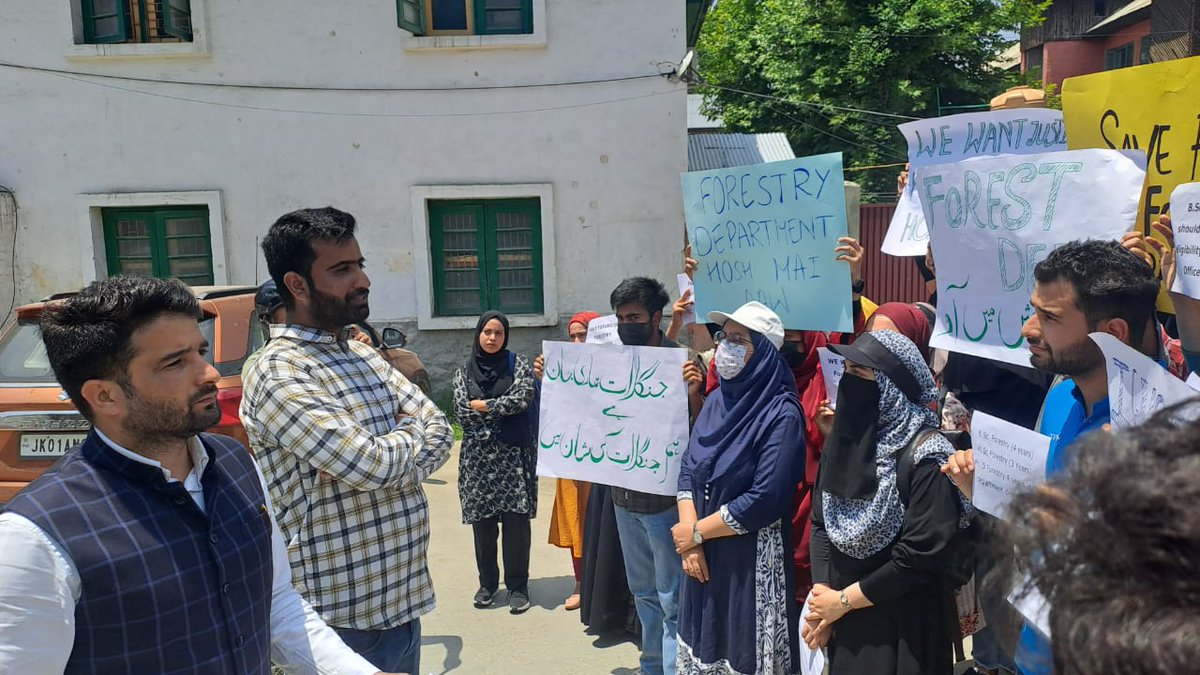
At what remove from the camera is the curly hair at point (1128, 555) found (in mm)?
659

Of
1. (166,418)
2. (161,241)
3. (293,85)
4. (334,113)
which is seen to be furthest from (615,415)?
(161,241)

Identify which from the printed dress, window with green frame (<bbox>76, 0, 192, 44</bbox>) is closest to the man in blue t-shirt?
the printed dress

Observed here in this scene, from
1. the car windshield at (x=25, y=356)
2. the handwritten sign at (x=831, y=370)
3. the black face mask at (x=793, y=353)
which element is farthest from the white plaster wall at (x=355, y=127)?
the handwritten sign at (x=831, y=370)

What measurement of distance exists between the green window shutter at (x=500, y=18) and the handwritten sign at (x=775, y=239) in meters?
7.19

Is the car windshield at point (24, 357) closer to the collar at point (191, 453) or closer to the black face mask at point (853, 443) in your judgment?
the collar at point (191, 453)

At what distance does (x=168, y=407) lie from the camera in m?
1.73

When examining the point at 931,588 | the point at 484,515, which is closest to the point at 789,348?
the point at 931,588

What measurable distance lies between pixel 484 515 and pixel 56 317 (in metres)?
3.58

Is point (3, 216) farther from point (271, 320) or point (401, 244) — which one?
point (271, 320)

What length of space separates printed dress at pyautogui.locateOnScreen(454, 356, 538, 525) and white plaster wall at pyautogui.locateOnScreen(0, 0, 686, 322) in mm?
5704

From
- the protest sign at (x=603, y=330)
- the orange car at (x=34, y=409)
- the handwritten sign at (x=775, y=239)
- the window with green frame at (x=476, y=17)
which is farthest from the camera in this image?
the window with green frame at (x=476, y=17)

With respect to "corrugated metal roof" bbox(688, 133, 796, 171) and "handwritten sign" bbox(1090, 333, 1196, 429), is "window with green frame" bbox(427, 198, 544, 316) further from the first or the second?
"handwritten sign" bbox(1090, 333, 1196, 429)

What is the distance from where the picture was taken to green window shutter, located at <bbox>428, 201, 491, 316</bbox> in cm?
1071

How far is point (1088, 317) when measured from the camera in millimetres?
2176
